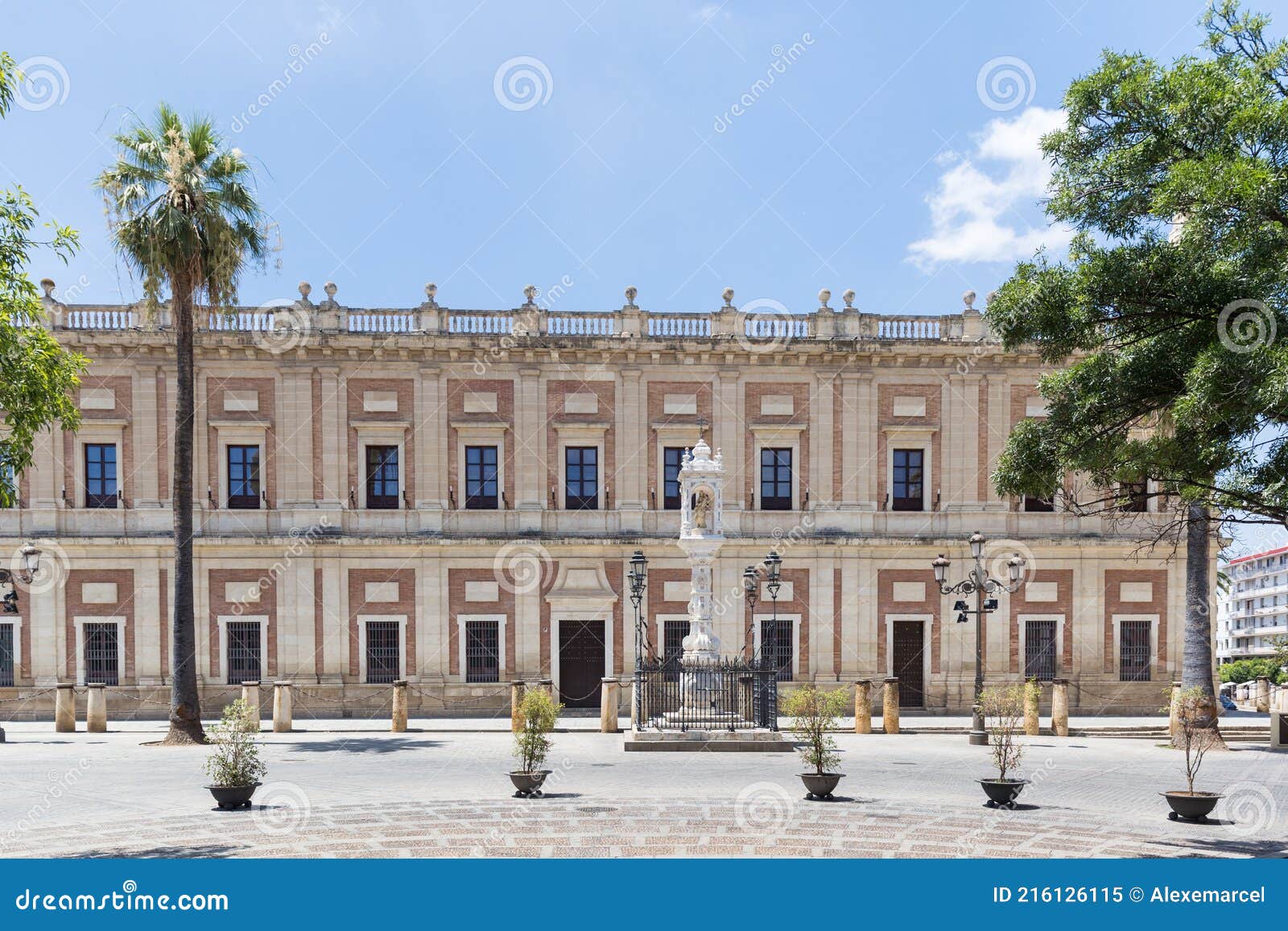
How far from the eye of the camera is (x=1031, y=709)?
77.3ft

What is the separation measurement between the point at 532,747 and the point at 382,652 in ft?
56.2

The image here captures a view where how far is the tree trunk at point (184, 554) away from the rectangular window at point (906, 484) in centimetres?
1951

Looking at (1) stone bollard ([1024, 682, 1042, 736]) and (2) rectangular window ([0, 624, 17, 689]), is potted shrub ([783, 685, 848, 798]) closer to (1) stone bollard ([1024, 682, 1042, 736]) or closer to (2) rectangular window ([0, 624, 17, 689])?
(1) stone bollard ([1024, 682, 1042, 736])

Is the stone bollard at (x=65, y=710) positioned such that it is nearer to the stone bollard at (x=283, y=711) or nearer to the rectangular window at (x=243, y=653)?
the stone bollard at (x=283, y=711)

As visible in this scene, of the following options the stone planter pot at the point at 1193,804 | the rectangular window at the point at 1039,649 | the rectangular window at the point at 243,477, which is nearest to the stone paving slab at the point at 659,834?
the stone planter pot at the point at 1193,804

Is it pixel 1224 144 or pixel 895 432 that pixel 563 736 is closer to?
pixel 895 432

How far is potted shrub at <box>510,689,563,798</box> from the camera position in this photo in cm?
1305

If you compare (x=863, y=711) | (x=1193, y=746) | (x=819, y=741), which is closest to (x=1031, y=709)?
(x=1193, y=746)

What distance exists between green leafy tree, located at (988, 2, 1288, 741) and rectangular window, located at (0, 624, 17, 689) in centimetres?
2840

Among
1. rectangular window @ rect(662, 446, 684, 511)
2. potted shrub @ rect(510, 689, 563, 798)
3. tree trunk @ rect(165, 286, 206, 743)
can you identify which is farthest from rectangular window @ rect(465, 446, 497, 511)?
potted shrub @ rect(510, 689, 563, 798)

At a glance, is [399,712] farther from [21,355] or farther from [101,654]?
[21,355]

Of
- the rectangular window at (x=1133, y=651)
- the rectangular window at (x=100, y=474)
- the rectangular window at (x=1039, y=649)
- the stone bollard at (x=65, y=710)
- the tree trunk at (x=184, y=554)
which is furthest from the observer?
the rectangular window at (x=1133, y=651)

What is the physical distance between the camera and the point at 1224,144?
8578mm

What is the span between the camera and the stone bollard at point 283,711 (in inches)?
931
